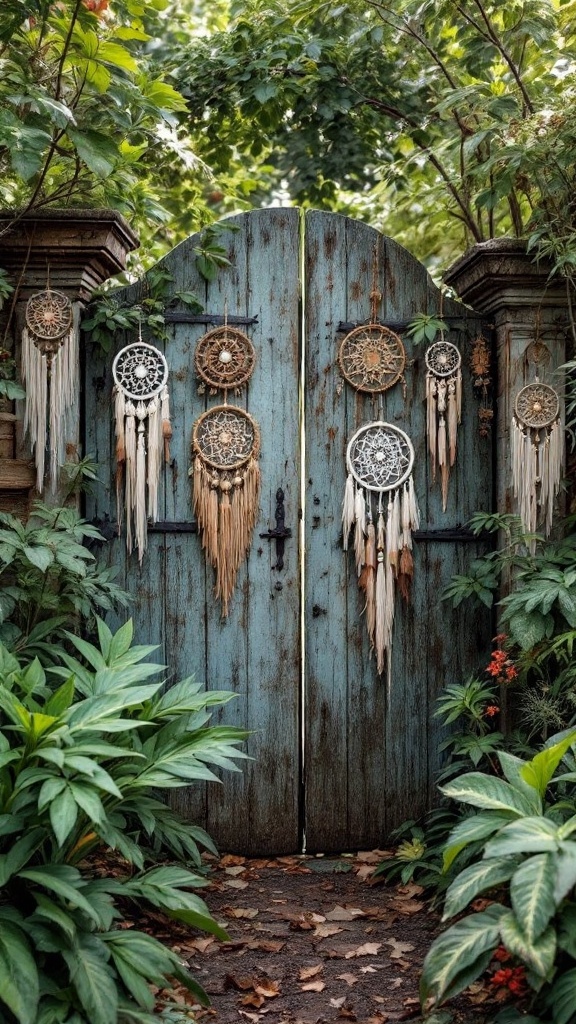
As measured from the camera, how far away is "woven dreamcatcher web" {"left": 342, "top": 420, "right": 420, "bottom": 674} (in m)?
3.68

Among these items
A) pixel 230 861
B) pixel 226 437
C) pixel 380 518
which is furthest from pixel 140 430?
pixel 230 861

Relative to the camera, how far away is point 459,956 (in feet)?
7.22

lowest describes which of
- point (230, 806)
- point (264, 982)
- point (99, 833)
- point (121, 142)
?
point (264, 982)

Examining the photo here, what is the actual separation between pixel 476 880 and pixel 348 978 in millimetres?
764

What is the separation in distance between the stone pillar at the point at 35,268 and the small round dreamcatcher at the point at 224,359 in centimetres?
50

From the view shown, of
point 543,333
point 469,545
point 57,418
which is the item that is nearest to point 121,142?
point 57,418

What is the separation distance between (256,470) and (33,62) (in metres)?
1.74

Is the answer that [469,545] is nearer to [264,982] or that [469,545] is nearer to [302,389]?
[302,389]

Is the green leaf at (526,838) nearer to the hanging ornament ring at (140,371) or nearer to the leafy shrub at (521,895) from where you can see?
the leafy shrub at (521,895)

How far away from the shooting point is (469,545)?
375 centimetres

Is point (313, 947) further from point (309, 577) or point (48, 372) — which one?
point (48, 372)

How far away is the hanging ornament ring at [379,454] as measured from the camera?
146 inches

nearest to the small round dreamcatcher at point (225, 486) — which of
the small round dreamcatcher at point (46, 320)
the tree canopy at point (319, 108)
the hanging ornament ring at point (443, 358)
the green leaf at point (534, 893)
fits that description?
the small round dreamcatcher at point (46, 320)

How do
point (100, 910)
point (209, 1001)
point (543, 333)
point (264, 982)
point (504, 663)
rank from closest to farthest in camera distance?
point (100, 910) < point (209, 1001) < point (264, 982) < point (504, 663) < point (543, 333)
